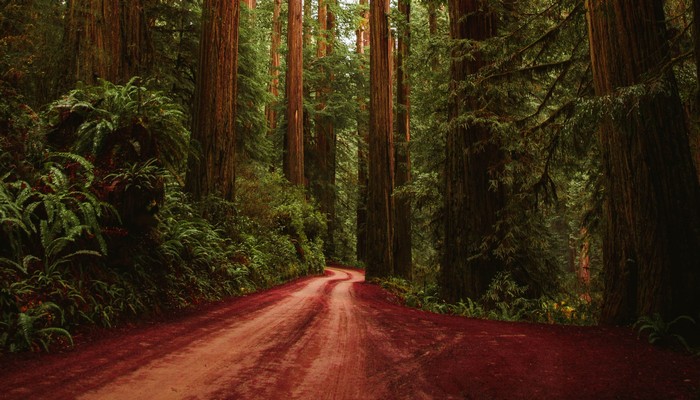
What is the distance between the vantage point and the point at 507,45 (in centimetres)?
790

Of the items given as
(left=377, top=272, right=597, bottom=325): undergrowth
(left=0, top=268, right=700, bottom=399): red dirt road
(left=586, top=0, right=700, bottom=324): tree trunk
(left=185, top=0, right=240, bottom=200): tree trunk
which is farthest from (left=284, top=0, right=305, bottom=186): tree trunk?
(left=586, top=0, right=700, bottom=324): tree trunk

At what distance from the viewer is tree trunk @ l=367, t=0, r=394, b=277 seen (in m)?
14.5

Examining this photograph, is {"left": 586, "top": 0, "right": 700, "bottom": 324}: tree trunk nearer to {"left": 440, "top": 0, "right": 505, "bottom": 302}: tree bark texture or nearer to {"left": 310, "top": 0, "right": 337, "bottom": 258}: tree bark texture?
{"left": 440, "top": 0, "right": 505, "bottom": 302}: tree bark texture

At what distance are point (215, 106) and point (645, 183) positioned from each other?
7.89 m

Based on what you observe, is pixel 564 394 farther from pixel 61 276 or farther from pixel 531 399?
pixel 61 276

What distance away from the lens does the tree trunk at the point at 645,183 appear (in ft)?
14.2

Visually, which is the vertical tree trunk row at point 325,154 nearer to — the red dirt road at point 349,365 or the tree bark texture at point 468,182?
the tree bark texture at point 468,182

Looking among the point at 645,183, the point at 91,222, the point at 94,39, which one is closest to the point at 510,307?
the point at 645,183

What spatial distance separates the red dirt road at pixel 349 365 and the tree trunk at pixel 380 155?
964 centimetres

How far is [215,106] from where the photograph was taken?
9164 millimetres

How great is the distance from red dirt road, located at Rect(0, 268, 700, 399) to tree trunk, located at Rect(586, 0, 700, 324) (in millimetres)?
667

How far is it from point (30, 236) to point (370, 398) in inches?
149

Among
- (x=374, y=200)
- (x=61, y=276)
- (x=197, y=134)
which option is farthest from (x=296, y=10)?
(x=61, y=276)

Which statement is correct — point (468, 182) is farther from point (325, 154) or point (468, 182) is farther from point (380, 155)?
point (325, 154)
